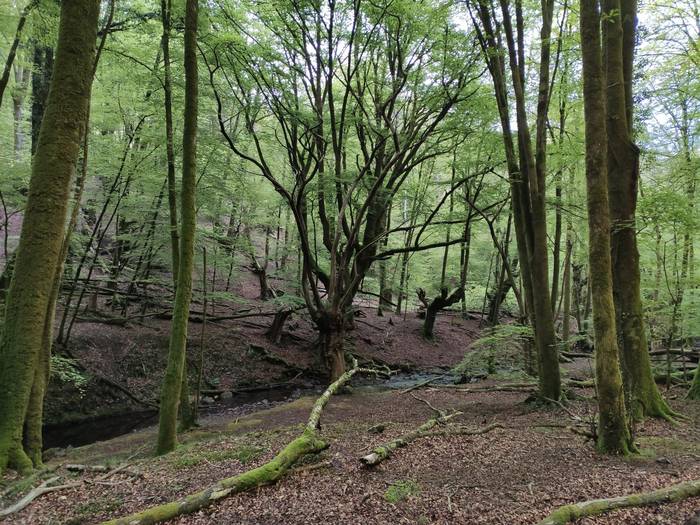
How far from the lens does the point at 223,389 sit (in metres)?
13.3

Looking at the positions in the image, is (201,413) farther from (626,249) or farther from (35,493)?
(626,249)

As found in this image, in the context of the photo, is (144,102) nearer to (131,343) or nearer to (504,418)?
(131,343)

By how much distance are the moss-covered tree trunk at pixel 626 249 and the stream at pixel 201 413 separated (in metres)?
8.09

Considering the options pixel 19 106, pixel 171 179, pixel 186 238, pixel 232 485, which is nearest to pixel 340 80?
pixel 171 179

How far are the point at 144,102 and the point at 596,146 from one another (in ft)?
40.5

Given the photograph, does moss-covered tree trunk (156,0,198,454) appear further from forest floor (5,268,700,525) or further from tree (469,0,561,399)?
tree (469,0,561,399)

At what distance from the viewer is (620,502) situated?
3.63 meters

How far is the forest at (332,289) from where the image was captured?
181 inches

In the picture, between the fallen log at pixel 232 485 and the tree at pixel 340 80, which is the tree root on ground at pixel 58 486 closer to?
the fallen log at pixel 232 485

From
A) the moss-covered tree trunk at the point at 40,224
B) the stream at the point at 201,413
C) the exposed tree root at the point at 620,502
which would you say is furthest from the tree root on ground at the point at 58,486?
the exposed tree root at the point at 620,502

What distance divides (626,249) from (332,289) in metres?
7.51

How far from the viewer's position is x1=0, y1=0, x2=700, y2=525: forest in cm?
460

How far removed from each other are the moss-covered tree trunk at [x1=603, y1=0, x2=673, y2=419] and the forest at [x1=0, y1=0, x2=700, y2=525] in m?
0.04

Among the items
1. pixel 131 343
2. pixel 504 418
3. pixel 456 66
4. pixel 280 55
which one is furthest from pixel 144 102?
pixel 504 418
